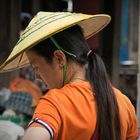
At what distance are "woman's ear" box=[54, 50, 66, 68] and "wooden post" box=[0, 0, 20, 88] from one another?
5.24m

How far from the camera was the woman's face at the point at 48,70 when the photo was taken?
7.47 ft

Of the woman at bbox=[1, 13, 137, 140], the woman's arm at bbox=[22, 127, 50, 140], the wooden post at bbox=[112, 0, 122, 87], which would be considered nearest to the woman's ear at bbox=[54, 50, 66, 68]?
the woman at bbox=[1, 13, 137, 140]

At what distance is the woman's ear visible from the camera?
2256mm

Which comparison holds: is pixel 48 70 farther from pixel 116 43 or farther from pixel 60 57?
pixel 116 43

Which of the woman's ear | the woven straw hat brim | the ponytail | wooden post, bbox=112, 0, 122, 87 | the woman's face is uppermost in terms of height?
the woven straw hat brim

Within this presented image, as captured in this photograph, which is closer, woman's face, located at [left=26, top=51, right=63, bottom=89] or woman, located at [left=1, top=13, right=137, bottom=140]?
woman, located at [left=1, top=13, right=137, bottom=140]

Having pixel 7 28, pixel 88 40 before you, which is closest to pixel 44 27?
pixel 7 28

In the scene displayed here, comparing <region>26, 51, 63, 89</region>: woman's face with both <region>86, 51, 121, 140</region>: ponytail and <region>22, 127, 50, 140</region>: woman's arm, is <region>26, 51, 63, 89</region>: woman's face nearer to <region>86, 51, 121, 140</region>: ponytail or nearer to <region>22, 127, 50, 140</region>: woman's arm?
<region>86, 51, 121, 140</region>: ponytail

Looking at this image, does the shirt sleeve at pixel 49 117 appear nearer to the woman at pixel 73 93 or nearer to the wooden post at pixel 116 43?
the woman at pixel 73 93

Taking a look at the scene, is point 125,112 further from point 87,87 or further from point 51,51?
point 51,51

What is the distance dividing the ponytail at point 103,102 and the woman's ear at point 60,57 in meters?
0.14

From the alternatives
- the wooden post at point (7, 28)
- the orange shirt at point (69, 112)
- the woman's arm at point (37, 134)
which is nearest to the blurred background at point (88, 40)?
the wooden post at point (7, 28)

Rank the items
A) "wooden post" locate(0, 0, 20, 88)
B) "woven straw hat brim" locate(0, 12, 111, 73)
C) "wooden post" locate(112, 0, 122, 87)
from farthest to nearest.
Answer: "wooden post" locate(112, 0, 122, 87) < "wooden post" locate(0, 0, 20, 88) < "woven straw hat brim" locate(0, 12, 111, 73)

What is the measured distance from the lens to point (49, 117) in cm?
208
